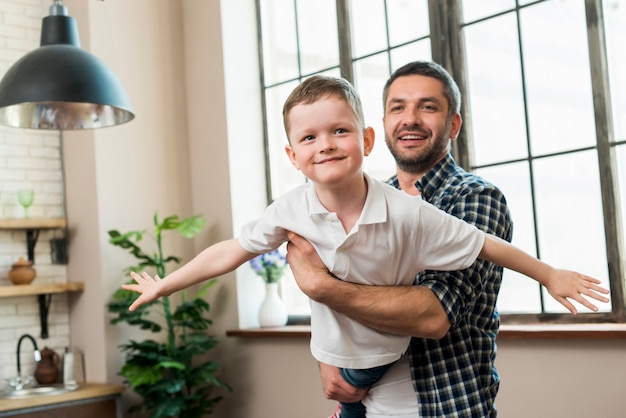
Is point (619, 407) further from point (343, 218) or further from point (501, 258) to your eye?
point (343, 218)

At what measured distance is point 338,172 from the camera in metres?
1.63

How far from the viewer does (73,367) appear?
471 centimetres

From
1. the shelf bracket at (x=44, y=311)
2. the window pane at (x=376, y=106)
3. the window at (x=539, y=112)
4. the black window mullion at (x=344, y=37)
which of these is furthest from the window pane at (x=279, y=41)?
the shelf bracket at (x=44, y=311)

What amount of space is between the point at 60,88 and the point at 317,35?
2.17m

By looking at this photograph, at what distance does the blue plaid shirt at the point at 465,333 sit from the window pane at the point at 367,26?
281 centimetres

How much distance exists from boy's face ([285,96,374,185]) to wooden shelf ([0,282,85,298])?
3365 millimetres

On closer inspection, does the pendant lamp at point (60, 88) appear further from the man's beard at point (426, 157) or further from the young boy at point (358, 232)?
the young boy at point (358, 232)

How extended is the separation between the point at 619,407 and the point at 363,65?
7.89 ft

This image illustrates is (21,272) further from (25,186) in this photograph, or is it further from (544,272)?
(544,272)

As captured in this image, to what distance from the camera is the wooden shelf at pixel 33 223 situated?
4620 mm

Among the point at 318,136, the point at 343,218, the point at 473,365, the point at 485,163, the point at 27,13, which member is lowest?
the point at 473,365

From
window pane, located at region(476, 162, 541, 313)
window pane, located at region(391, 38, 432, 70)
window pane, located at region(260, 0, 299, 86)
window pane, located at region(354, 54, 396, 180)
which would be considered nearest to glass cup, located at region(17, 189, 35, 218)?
window pane, located at region(260, 0, 299, 86)

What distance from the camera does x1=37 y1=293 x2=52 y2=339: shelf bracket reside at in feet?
15.9

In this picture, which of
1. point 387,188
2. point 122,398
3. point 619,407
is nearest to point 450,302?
point 387,188
